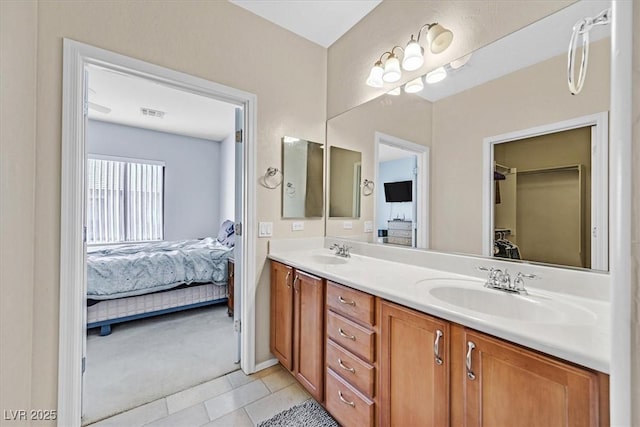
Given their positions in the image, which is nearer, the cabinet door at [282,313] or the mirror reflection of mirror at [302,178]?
the cabinet door at [282,313]

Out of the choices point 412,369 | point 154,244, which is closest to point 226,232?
point 154,244

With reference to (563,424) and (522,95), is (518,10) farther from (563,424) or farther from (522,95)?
(563,424)

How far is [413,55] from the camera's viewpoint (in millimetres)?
1644

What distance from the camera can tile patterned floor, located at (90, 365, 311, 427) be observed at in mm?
1536

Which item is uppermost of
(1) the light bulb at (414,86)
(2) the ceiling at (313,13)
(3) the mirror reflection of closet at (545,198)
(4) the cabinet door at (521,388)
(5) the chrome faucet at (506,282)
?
(2) the ceiling at (313,13)

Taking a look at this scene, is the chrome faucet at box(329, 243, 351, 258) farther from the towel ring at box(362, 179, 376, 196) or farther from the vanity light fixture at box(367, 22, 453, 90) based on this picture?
the vanity light fixture at box(367, 22, 453, 90)

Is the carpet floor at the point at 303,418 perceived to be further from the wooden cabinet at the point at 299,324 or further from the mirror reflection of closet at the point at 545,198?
the mirror reflection of closet at the point at 545,198

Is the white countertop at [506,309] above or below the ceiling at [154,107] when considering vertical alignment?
below

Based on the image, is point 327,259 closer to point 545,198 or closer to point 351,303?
point 351,303

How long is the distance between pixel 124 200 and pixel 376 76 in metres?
4.71

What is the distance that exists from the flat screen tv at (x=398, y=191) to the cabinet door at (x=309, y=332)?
82 centimetres

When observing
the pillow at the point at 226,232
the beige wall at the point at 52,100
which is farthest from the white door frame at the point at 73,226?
the pillow at the point at 226,232

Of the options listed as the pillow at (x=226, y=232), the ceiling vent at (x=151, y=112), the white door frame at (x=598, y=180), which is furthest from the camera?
the pillow at (x=226, y=232)

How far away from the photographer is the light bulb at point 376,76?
1.91 meters
